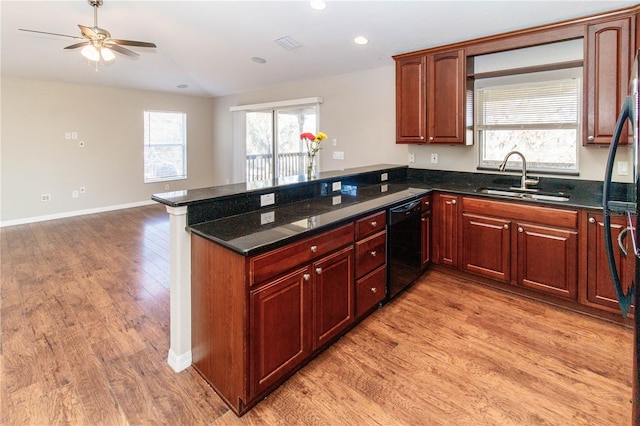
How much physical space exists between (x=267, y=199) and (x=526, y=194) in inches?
97.8

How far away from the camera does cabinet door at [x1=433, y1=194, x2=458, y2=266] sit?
3.50 metres

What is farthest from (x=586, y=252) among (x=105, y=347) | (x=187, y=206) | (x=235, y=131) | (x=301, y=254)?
(x=235, y=131)

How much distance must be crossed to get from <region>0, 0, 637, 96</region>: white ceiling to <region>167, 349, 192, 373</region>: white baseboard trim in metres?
3.25

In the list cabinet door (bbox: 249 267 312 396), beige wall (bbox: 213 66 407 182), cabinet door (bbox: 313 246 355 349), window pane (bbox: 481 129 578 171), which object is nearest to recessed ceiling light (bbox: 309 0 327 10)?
beige wall (bbox: 213 66 407 182)

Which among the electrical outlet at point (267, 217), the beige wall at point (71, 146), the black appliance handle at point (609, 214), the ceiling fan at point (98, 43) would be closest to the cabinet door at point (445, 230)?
the black appliance handle at point (609, 214)

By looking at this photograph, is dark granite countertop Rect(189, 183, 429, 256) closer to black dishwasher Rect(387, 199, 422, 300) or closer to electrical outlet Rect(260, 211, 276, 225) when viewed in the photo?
electrical outlet Rect(260, 211, 276, 225)

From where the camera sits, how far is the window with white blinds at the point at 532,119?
11.0ft

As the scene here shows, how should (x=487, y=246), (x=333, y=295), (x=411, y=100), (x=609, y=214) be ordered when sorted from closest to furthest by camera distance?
(x=609, y=214)
(x=333, y=295)
(x=487, y=246)
(x=411, y=100)

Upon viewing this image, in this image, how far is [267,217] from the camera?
230cm

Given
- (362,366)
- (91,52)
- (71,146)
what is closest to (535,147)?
(362,366)

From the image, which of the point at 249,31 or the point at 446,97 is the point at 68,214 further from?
the point at 446,97

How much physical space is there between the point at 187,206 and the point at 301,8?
8.48ft

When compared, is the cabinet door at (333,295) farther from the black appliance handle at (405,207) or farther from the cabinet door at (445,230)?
the cabinet door at (445,230)

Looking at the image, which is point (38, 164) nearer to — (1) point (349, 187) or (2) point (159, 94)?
(2) point (159, 94)
